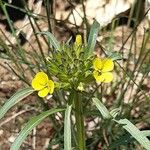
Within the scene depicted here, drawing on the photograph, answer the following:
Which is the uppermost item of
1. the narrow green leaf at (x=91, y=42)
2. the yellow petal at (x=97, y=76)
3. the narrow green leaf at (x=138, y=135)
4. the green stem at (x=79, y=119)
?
the narrow green leaf at (x=91, y=42)

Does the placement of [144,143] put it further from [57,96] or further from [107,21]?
[107,21]

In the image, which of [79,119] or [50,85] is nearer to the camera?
[50,85]

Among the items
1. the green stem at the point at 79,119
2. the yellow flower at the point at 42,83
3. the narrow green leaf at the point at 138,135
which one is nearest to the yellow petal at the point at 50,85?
the yellow flower at the point at 42,83

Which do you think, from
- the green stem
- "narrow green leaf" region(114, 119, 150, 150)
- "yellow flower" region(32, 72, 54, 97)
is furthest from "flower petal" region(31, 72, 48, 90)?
"narrow green leaf" region(114, 119, 150, 150)

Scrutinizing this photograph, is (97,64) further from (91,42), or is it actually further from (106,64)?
(91,42)

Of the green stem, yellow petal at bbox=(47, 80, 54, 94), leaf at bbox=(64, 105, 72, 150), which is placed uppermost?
the green stem

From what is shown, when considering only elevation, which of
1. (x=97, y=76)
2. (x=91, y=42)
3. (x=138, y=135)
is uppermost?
(x=91, y=42)

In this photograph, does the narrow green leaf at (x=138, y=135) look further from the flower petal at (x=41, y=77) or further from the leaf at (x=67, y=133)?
the flower petal at (x=41, y=77)

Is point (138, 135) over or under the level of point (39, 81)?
under

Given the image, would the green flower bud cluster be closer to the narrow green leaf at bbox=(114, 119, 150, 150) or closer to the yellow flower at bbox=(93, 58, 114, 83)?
the yellow flower at bbox=(93, 58, 114, 83)

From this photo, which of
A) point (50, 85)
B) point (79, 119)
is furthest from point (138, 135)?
point (50, 85)
